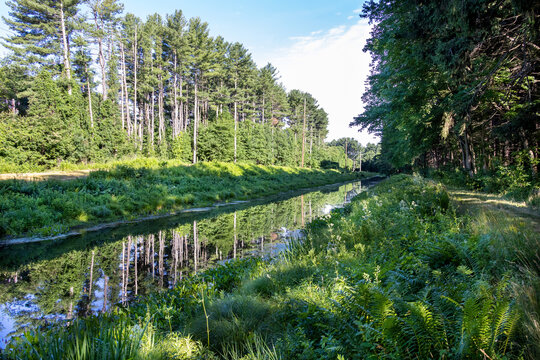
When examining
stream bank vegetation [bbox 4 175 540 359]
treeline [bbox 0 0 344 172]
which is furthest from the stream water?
treeline [bbox 0 0 344 172]

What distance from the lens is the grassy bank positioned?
35.8ft

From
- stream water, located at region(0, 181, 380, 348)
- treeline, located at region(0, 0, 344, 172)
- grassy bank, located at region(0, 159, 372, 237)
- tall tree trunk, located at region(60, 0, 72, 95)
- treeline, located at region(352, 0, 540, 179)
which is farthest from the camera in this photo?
tall tree trunk, located at region(60, 0, 72, 95)

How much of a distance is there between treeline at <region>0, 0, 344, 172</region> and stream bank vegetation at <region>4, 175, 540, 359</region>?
2113 cm

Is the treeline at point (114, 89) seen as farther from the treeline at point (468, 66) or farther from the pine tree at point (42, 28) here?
the treeline at point (468, 66)

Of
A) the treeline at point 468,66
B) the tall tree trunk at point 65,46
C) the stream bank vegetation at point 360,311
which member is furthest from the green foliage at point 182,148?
the stream bank vegetation at point 360,311

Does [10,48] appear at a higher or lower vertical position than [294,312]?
higher

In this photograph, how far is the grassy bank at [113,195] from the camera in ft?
35.8

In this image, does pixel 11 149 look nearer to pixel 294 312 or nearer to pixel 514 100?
pixel 294 312

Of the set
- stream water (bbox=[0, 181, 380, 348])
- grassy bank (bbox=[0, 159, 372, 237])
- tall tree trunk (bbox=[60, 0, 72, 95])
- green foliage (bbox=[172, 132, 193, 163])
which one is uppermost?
tall tree trunk (bbox=[60, 0, 72, 95])

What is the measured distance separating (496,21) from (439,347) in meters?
9.48

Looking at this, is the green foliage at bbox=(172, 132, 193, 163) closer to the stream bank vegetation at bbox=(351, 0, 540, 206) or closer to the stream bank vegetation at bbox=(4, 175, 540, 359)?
the stream bank vegetation at bbox=(351, 0, 540, 206)

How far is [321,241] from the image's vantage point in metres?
7.20

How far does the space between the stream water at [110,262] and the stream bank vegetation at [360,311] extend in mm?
1571

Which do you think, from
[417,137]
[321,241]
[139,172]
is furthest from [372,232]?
[139,172]
